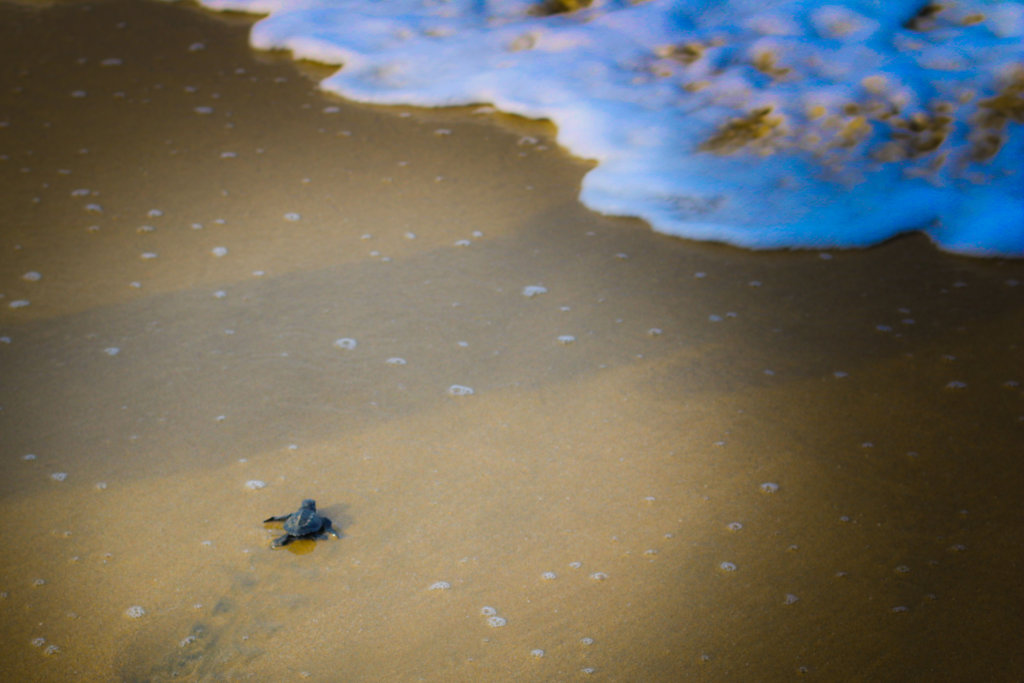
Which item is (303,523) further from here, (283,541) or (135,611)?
(135,611)

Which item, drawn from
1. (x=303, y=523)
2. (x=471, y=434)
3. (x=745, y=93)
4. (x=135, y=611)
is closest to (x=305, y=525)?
(x=303, y=523)

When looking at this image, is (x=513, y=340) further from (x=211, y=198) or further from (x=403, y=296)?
(x=211, y=198)

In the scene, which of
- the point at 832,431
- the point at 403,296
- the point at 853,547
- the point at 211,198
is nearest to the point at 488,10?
the point at 211,198

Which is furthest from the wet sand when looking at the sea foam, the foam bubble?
the sea foam

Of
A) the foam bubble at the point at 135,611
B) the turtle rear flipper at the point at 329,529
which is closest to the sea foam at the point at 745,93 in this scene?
the turtle rear flipper at the point at 329,529

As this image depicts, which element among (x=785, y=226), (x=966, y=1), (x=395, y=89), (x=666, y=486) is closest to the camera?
(x=666, y=486)

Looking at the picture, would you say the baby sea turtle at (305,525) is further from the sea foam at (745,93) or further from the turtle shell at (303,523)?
the sea foam at (745,93)
